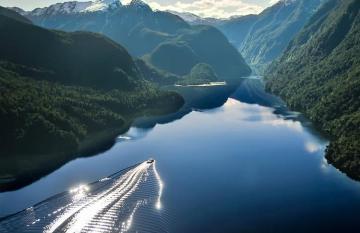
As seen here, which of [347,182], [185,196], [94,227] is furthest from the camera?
[347,182]

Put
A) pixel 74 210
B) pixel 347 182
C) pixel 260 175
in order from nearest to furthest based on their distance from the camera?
pixel 74 210 < pixel 347 182 < pixel 260 175

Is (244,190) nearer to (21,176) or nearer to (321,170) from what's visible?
(321,170)

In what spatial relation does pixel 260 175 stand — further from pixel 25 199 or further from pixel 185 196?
pixel 25 199

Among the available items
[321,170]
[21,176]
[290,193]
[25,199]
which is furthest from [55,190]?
[321,170]

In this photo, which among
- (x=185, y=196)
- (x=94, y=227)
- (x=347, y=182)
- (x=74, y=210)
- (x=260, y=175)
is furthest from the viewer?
(x=260, y=175)

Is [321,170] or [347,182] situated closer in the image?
[347,182]

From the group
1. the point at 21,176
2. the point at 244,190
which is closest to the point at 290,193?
the point at 244,190
